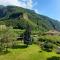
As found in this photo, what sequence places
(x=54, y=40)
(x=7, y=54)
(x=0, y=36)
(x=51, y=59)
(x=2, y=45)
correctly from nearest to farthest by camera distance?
(x=51, y=59), (x=7, y=54), (x=2, y=45), (x=0, y=36), (x=54, y=40)

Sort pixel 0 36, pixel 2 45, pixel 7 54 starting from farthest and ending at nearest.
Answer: pixel 0 36
pixel 2 45
pixel 7 54

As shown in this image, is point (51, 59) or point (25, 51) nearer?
point (51, 59)

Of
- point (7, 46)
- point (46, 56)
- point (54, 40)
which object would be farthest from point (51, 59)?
point (54, 40)

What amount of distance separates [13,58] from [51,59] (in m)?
14.6

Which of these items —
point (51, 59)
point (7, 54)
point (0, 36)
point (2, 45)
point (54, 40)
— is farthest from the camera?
point (54, 40)

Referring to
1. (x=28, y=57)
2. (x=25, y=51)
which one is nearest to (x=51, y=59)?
(x=28, y=57)

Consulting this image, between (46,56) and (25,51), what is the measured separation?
406 inches

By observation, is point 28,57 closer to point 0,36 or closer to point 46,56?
point 46,56

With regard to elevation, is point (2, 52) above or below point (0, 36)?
below

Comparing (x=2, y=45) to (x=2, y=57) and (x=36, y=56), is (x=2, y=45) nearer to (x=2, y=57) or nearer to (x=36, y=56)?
(x=2, y=57)

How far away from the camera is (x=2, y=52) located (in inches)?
2906

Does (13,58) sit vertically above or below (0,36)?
below

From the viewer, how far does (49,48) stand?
3302 inches


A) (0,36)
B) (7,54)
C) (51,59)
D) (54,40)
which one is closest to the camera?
(51,59)
